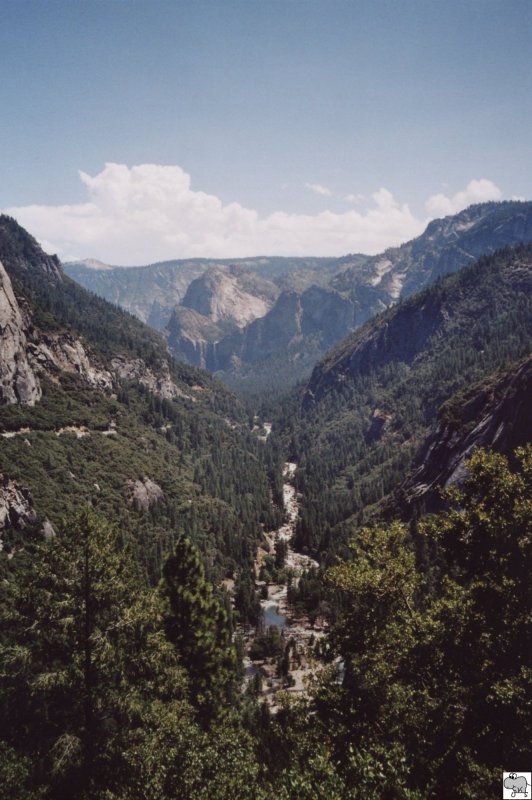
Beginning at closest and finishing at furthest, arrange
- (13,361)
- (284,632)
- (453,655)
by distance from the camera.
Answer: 1. (453,655)
2. (284,632)
3. (13,361)

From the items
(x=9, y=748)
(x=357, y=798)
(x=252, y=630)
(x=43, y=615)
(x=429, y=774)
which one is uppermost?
(x=43, y=615)

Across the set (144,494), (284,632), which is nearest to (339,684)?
(284,632)

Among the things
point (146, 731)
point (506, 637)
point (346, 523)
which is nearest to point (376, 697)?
point (506, 637)

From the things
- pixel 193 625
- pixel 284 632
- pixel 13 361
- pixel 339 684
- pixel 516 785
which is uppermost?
pixel 13 361

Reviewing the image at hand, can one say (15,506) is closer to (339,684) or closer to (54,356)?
(339,684)

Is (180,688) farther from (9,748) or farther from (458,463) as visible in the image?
(458,463)

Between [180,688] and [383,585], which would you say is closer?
[383,585]
